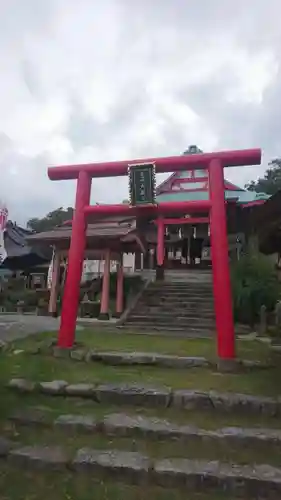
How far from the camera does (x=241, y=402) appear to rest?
4508 millimetres

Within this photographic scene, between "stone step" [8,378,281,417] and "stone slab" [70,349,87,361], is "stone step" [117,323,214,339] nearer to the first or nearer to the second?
"stone slab" [70,349,87,361]

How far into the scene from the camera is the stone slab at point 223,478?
3.32 m

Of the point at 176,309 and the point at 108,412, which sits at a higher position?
the point at 176,309

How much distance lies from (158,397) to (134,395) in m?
0.30

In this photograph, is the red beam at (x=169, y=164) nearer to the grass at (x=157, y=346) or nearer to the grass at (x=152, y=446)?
the grass at (x=157, y=346)

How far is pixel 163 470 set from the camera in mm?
3475

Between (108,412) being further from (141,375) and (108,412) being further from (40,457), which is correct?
(141,375)

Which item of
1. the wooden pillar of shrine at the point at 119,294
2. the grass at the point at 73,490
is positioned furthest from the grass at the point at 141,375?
the wooden pillar of shrine at the point at 119,294

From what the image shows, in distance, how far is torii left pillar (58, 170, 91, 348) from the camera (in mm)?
6996

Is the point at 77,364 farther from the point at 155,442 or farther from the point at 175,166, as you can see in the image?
the point at 175,166

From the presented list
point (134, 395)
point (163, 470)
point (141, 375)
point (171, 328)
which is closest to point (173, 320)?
point (171, 328)

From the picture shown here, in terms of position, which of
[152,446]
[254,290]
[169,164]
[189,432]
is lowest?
[152,446]

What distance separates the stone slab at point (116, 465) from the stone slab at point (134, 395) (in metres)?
0.97

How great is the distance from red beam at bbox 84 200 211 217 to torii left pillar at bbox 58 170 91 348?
0.22 m
